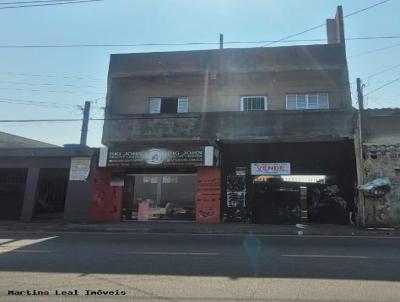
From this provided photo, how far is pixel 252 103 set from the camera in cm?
2203

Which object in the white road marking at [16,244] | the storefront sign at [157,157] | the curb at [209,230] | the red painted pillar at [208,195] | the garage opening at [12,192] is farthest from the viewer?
the garage opening at [12,192]

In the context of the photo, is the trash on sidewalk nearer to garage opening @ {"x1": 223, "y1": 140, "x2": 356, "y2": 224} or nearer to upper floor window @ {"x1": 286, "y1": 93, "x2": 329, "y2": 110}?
garage opening @ {"x1": 223, "y1": 140, "x2": 356, "y2": 224}

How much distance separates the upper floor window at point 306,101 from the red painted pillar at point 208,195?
16.2 feet

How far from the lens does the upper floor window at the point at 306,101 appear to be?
21594mm

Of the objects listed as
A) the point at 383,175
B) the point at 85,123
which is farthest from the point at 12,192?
the point at 383,175

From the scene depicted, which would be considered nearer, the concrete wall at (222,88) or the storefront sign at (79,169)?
the storefront sign at (79,169)

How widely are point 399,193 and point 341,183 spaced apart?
9.90 ft

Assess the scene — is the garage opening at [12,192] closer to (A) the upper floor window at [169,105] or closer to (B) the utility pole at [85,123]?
(B) the utility pole at [85,123]

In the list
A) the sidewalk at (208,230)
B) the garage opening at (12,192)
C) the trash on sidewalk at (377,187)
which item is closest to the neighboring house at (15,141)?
the garage opening at (12,192)

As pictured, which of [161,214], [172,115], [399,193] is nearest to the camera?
[399,193]

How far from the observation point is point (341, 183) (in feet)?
70.1

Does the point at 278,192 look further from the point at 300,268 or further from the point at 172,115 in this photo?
the point at 300,268

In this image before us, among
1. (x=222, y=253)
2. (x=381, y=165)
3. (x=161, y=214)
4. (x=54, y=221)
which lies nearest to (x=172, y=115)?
(x=161, y=214)

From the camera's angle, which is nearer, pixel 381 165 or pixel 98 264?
pixel 98 264
